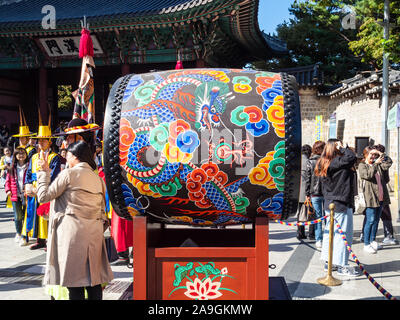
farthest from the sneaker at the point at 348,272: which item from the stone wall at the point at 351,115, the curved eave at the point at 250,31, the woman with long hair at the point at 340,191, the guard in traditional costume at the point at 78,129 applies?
the curved eave at the point at 250,31

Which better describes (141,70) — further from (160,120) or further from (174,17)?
(160,120)

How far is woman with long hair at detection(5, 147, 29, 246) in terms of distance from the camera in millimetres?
6035

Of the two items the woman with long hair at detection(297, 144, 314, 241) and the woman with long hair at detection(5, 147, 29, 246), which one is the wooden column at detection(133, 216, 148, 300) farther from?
the woman with long hair at detection(5, 147, 29, 246)

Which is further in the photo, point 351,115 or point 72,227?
point 351,115

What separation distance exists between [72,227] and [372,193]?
412cm

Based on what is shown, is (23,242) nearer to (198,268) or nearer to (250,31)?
(198,268)

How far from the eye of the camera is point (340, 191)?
446 cm

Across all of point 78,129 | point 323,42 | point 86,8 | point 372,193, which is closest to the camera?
point 78,129

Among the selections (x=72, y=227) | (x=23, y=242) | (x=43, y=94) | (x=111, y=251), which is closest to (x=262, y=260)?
(x=72, y=227)

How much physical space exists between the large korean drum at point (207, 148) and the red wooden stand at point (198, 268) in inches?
8.2

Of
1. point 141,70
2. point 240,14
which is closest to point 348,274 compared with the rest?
point 240,14

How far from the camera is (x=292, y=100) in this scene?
2.36 meters

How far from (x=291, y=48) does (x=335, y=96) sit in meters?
6.99
